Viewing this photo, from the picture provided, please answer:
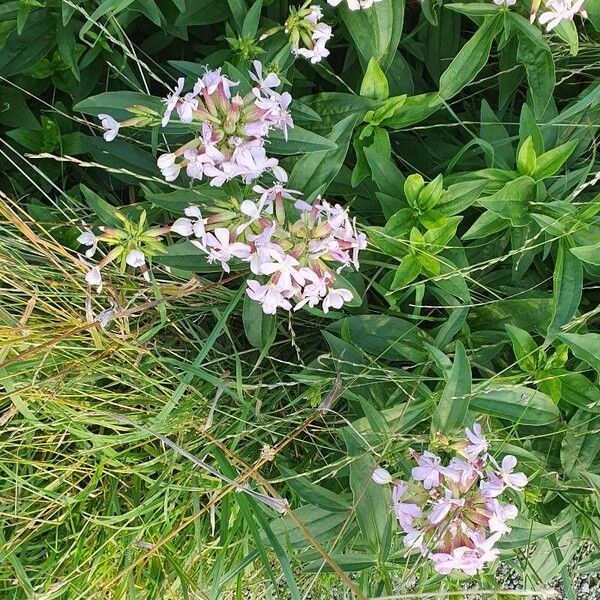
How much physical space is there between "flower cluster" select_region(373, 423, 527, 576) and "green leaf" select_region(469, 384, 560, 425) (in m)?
0.09

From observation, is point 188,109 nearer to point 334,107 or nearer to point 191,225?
point 191,225

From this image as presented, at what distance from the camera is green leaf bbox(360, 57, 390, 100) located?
0.84m

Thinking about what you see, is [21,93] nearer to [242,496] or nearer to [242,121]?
[242,121]

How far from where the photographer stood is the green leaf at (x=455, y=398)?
81cm

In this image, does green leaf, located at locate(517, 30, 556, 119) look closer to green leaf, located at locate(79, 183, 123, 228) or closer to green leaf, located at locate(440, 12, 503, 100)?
green leaf, located at locate(440, 12, 503, 100)

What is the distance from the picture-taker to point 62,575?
1.12m

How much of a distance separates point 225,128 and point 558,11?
39 centimetres

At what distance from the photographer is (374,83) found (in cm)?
85

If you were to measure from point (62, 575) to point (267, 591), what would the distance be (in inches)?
13.1

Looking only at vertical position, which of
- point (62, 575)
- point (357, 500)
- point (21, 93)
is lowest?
point (62, 575)

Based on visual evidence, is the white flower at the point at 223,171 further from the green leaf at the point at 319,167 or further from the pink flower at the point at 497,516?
the pink flower at the point at 497,516

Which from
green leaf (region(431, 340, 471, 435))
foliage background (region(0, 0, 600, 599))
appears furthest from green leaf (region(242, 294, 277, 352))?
green leaf (region(431, 340, 471, 435))

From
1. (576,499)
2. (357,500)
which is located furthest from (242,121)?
(576,499)

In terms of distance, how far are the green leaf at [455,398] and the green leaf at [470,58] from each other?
316 mm
